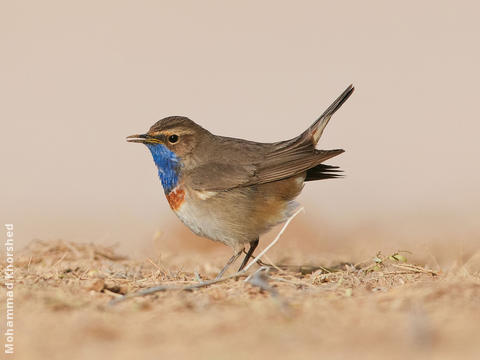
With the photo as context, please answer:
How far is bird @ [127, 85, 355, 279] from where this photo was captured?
23.7 feet

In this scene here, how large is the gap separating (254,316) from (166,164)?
356cm

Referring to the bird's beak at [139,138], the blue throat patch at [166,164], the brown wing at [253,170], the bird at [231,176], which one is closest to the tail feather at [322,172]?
the bird at [231,176]

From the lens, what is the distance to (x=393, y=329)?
12.6 feet

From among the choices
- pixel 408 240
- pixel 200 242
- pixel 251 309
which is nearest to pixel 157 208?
pixel 200 242

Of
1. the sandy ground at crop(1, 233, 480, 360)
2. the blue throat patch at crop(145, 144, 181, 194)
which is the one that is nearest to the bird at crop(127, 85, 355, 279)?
the blue throat patch at crop(145, 144, 181, 194)

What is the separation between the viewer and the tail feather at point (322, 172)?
791 centimetres

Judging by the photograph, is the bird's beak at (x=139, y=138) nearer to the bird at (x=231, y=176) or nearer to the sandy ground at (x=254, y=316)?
the bird at (x=231, y=176)

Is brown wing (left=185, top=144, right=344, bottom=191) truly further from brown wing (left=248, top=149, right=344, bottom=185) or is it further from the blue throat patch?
the blue throat patch

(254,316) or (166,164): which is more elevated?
(166,164)

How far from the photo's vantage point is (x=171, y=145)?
25.4ft

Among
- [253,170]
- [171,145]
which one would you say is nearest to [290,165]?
[253,170]

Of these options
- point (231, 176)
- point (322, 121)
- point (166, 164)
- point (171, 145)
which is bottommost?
point (231, 176)

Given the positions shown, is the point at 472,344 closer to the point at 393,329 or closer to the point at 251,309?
the point at 393,329

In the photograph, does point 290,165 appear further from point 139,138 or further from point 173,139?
point 139,138
